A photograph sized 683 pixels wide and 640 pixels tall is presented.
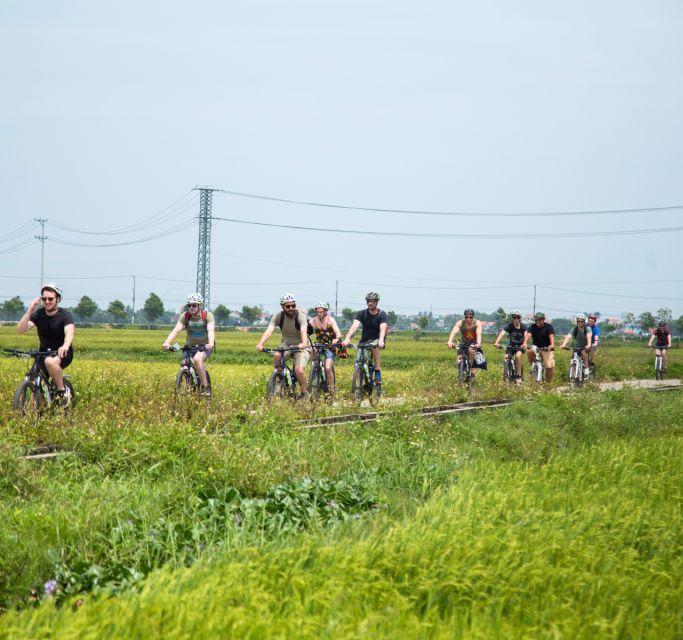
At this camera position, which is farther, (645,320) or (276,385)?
(645,320)

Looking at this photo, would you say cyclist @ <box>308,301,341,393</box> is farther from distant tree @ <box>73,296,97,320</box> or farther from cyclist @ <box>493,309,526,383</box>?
distant tree @ <box>73,296,97,320</box>

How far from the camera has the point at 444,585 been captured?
17.8 feet

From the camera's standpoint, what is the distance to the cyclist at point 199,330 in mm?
14750

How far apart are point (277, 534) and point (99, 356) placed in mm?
34197

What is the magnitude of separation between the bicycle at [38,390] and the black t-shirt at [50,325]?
1.05 ft

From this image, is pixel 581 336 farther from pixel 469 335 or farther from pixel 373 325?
pixel 373 325

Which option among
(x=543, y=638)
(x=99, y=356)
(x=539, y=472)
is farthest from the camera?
(x=99, y=356)

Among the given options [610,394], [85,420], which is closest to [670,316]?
[610,394]

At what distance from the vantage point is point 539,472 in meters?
9.27

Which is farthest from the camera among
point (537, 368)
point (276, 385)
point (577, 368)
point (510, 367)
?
point (577, 368)

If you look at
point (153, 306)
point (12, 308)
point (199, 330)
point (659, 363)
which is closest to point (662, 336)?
point (659, 363)

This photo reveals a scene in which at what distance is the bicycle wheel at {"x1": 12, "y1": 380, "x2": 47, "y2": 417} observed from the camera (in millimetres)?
11984

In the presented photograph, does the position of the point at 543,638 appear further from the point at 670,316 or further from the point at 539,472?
the point at 670,316

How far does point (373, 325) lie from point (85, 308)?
147367 mm
